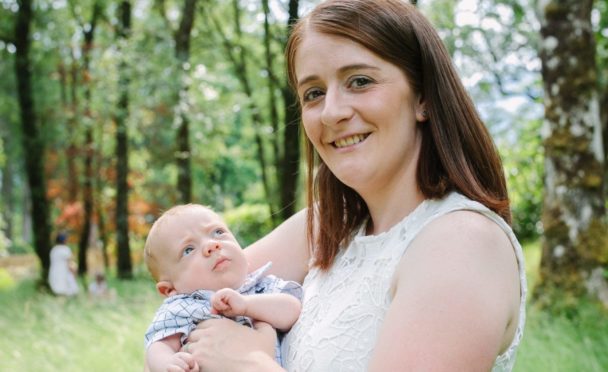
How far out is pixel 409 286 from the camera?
145 centimetres

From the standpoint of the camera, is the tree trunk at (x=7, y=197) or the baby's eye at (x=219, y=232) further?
the tree trunk at (x=7, y=197)

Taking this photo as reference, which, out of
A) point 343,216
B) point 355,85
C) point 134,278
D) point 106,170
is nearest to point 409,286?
point 355,85

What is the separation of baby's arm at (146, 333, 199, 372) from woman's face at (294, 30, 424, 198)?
2.05 feet

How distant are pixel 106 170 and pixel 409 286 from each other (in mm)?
18111

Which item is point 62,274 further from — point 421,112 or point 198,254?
point 421,112

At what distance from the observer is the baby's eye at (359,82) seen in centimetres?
170

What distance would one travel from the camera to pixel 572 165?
17.3 feet

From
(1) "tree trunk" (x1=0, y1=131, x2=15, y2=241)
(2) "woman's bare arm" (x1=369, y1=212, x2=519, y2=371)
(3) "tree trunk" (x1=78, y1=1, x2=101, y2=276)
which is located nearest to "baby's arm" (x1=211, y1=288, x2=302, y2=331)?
(2) "woman's bare arm" (x1=369, y1=212, x2=519, y2=371)

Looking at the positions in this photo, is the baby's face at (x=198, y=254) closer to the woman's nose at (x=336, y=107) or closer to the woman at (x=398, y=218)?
the woman at (x=398, y=218)

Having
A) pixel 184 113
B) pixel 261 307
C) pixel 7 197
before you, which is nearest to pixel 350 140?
pixel 261 307

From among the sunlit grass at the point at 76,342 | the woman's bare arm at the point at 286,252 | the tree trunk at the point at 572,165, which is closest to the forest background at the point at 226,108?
the tree trunk at the point at 572,165

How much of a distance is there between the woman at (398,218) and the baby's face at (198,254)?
197 mm

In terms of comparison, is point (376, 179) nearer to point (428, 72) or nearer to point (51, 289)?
point (428, 72)

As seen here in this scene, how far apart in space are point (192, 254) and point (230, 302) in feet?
0.87
